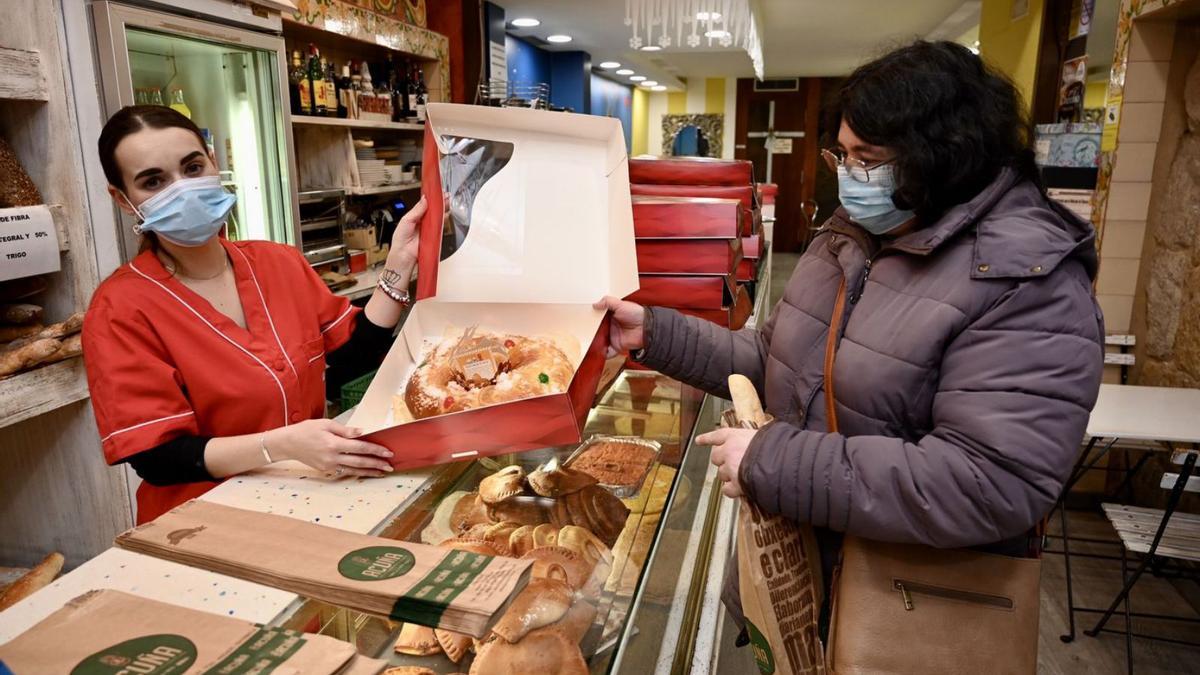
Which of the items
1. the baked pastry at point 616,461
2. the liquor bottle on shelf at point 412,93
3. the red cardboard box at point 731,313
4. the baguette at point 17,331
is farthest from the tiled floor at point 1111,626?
the liquor bottle on shelf at point 412,93

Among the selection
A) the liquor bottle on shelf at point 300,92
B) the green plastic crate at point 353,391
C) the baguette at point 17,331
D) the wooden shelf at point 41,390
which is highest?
the liquor bottle on shelf at point 300,92

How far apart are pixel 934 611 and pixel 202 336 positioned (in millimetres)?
1405

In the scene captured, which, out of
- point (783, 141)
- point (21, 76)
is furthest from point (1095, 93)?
point (783, 141)

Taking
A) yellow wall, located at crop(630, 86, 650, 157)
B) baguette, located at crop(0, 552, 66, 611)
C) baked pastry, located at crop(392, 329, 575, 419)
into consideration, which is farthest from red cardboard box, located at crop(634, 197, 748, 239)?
yellow wall, located at crop(630, 86, 650, 157)

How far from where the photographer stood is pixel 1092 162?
3.94m

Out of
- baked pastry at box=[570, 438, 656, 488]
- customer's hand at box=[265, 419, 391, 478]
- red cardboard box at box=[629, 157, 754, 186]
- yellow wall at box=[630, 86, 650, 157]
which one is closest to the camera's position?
customer's hand at box=[265, 419, 391, 478]

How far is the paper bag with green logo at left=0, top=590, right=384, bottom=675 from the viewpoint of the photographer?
60cm

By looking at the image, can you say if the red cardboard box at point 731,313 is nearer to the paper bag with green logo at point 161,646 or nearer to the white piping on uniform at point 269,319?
the white piping on uniform at point 269,319

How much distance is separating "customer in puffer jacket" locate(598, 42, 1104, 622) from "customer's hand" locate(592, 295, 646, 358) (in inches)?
14.6

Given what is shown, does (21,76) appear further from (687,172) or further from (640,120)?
(640,120)

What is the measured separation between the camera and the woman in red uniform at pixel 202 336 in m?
1.29

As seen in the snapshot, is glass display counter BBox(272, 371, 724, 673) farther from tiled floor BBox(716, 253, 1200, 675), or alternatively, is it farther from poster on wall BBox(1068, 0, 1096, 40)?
poster on wall BBox(1068, 0, 1096, 40)

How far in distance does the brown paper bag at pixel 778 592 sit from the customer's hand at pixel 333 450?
0.59 metres

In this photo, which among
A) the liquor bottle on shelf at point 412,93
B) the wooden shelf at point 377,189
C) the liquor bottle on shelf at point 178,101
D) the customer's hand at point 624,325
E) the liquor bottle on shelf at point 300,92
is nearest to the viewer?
the customer's hand at point 624,325
